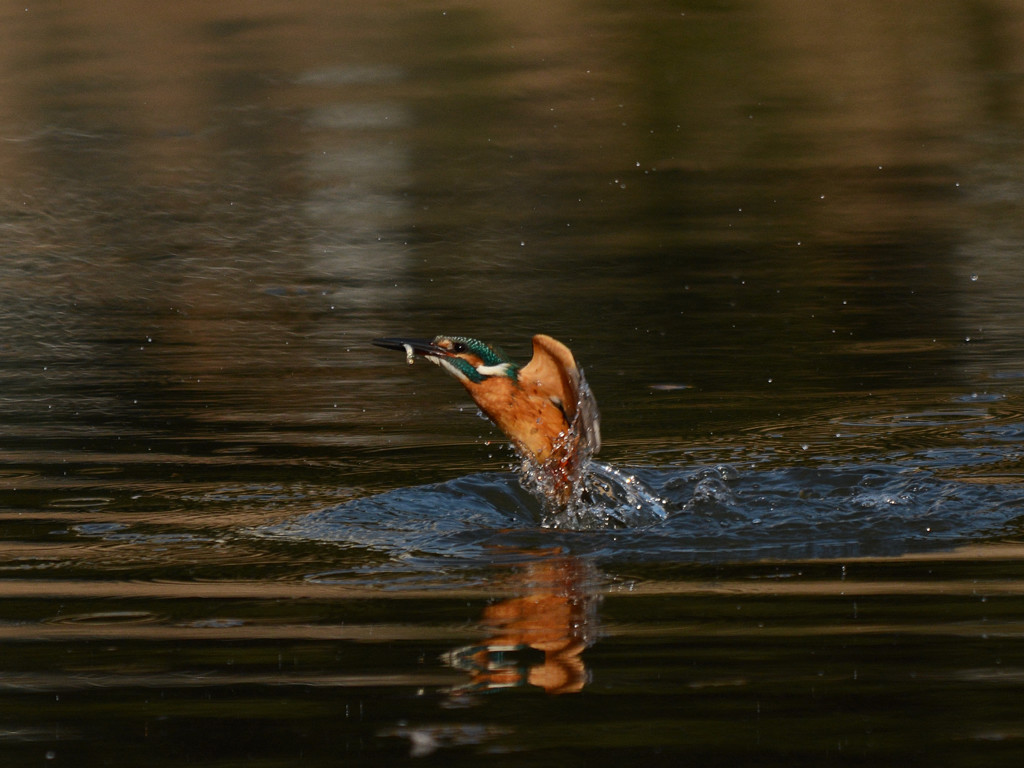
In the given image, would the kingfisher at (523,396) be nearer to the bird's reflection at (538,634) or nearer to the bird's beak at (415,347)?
the bird's beak at (415,347)

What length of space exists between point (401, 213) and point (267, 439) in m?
6.60

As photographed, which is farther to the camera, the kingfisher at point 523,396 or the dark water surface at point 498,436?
the kingfisher at point 523,396

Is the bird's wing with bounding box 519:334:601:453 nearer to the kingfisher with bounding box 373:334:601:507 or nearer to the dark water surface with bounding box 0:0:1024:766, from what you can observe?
the kingfisher with bounding box 373:334:601:507

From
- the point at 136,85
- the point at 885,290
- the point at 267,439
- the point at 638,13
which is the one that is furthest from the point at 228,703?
the point at 638,13

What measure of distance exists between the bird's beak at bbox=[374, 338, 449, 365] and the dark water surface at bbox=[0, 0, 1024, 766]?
1.62 feet

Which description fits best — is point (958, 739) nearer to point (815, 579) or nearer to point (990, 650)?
point (990, 650)

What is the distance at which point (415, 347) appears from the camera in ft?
23.2

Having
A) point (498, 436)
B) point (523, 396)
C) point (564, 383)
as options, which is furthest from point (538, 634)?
point (498, 436)

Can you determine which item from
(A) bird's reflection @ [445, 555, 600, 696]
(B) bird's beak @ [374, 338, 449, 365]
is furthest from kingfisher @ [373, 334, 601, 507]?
(A) bird's reflection @ [445, 555, 600, 696]

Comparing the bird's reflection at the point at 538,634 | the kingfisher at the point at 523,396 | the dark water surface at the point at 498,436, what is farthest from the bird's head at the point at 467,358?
the bird's reflection at the point at 538,634

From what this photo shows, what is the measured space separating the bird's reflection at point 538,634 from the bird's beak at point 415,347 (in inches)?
49.6

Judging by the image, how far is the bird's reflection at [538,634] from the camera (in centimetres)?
479

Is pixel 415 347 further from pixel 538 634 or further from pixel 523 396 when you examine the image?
pixel 538 634

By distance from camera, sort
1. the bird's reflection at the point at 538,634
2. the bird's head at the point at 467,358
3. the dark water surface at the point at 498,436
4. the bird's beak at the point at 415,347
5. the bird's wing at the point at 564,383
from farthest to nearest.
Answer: the bird's head at the point at 467,358, the bird's beak at the point at 415,347, the bird's wing at the point at 564,383, the bird's reflection at the point at 538,634, the dark water surface at the point at 498,436
